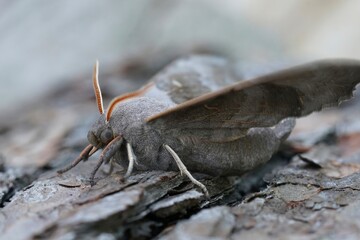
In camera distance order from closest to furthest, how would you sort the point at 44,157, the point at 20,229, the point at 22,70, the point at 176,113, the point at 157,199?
the point at 20,229, the point at 157,199, the point at 176,113, the point at 44,157, the point at 22,70

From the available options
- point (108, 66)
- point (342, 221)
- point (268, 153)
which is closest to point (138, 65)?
point (108, 66)

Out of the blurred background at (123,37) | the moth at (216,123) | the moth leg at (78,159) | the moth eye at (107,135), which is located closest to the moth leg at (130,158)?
the moth at (216,123)

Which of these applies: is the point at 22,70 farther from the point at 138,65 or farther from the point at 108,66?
the point at 138,65

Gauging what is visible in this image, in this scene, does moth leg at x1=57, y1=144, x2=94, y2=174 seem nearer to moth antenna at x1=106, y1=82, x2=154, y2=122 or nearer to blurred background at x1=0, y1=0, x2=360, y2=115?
moth antenna at x1=106, y1=82, x2=154, y2=122

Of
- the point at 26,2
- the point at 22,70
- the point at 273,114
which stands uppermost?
the point at 26,2

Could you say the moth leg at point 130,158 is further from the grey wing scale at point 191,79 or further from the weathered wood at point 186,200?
the grey wing scale at point 191,79

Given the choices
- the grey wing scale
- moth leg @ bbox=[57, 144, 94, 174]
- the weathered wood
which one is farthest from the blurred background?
moth leg @ bbox=[57, 144, 94, 174]
